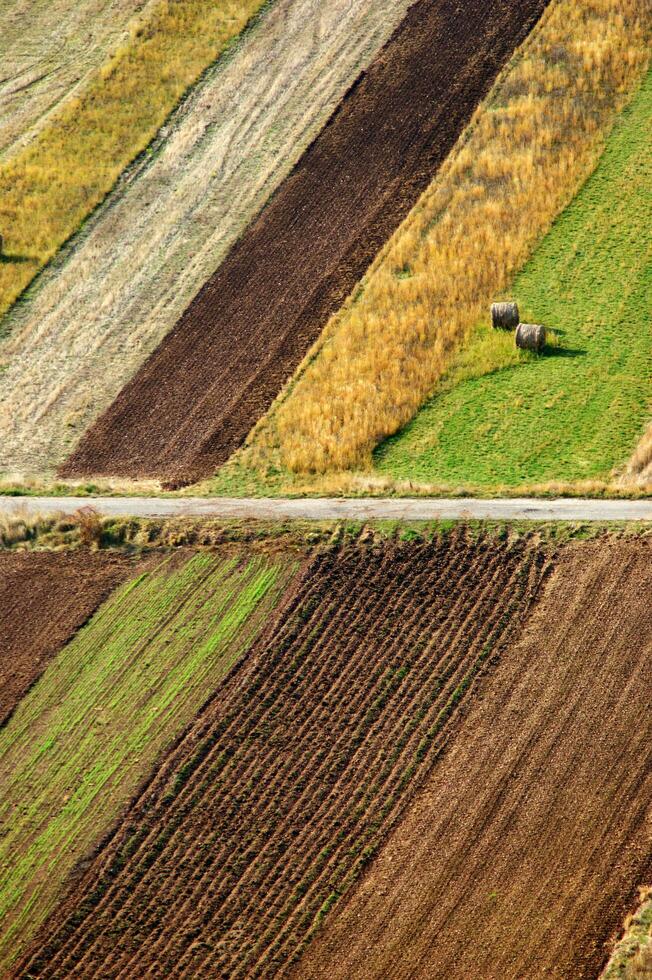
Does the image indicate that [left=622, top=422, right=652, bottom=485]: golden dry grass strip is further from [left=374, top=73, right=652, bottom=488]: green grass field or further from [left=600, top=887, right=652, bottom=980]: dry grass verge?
[left=600, top=887, right=652, bottom=980]: dry grass verge

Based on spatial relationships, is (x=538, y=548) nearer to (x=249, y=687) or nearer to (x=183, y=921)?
(x=249, y=687)

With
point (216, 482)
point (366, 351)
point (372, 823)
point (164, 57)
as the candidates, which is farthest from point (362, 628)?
point (164, 57)

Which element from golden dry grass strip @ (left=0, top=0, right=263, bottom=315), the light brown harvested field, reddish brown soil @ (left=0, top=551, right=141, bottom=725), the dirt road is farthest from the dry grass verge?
the light brown harvested field

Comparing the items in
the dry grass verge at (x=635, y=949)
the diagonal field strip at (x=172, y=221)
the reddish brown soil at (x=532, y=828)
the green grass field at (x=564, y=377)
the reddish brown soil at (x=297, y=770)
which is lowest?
the dry grass verge at (x=635, y=949)

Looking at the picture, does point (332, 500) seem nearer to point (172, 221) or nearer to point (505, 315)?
point (505, 315)

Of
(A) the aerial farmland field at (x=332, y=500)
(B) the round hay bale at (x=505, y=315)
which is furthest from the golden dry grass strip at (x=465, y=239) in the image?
(B) the round hay bale at (x=505, y=315)

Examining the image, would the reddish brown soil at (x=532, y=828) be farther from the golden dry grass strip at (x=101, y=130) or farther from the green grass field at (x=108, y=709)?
the golden dry grass strip at (x=101, y=130)
